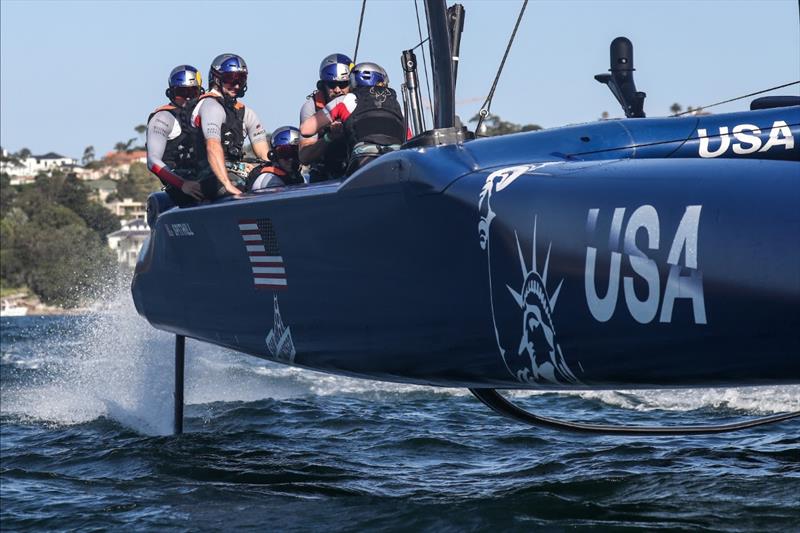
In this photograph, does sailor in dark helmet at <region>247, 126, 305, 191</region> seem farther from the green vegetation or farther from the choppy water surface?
→ the green vegetation

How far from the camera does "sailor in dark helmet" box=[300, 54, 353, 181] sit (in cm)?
605

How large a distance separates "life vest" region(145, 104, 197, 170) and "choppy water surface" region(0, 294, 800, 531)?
1542 millimetres

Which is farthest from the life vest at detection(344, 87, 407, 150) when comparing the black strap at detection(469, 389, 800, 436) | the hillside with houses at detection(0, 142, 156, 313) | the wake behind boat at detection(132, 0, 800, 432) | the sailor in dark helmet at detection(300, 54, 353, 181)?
the hillside with houses at detection(0, 142, 156, 313)

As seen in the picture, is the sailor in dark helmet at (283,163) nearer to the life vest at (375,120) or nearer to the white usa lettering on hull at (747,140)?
the life vest at (375,120)

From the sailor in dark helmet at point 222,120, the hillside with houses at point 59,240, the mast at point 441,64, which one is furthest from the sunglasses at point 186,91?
the hillside with houses at point 59,240

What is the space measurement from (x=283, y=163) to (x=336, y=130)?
0.84 metres

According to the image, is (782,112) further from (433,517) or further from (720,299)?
(433,517)

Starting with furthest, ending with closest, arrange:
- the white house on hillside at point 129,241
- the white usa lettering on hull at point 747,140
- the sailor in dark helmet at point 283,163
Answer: the white house on hillside at point 129,241 < the sailor in dark helmet at point 283,163 < the white usa lettering on hull at point 747,140

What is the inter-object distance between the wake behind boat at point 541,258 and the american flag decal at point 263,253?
0.03 ft

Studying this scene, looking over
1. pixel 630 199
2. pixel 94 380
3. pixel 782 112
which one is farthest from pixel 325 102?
pixel 94 380

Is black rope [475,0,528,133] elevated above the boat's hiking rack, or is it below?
above

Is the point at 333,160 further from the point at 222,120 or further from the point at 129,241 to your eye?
the point at 129,241

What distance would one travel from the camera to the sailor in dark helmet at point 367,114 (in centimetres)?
570

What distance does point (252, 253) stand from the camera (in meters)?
5.62
